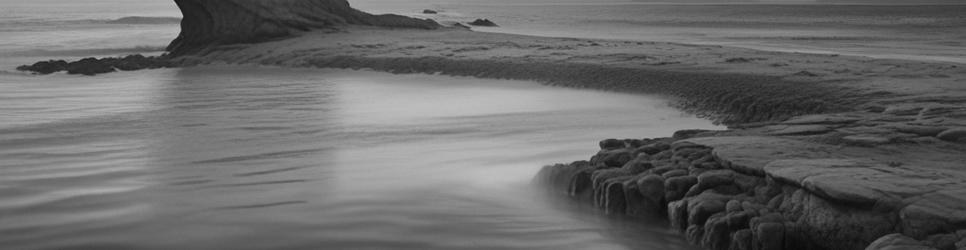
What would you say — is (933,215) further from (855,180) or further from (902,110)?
(902,110)

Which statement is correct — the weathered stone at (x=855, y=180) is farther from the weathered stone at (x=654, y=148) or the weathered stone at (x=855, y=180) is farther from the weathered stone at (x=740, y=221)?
the weathered stone at (x=654, y=148)

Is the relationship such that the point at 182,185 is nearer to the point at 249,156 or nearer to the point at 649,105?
the point at 249,156

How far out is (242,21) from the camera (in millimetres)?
18156

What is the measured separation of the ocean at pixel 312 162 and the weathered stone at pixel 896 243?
44.6 inches

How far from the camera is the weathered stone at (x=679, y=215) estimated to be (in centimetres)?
508

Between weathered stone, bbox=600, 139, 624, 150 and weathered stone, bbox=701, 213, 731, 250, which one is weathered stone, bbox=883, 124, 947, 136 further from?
weathered stone, bbox=701, 213, 731, 250

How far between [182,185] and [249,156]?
104 cm

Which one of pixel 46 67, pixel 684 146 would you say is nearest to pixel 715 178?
pixel 684 146

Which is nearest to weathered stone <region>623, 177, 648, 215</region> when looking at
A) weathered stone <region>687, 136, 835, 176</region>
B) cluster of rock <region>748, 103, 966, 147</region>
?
weathered stone <region>687, 136, 835, 176</region>

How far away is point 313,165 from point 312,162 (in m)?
0.13

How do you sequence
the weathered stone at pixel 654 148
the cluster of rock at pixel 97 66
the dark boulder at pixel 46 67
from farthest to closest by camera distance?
1. the dark boulder at pixel 46 67
2. the cluster of rock at pixel 97 66
3. the weathered stone at pixel 654 148

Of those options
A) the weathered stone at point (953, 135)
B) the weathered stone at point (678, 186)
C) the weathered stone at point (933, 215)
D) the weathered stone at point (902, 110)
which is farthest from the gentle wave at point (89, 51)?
the weathered stone at point (933, 215)

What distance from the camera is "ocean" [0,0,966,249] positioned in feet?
17.1

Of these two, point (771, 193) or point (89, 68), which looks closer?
point (771, 193)
